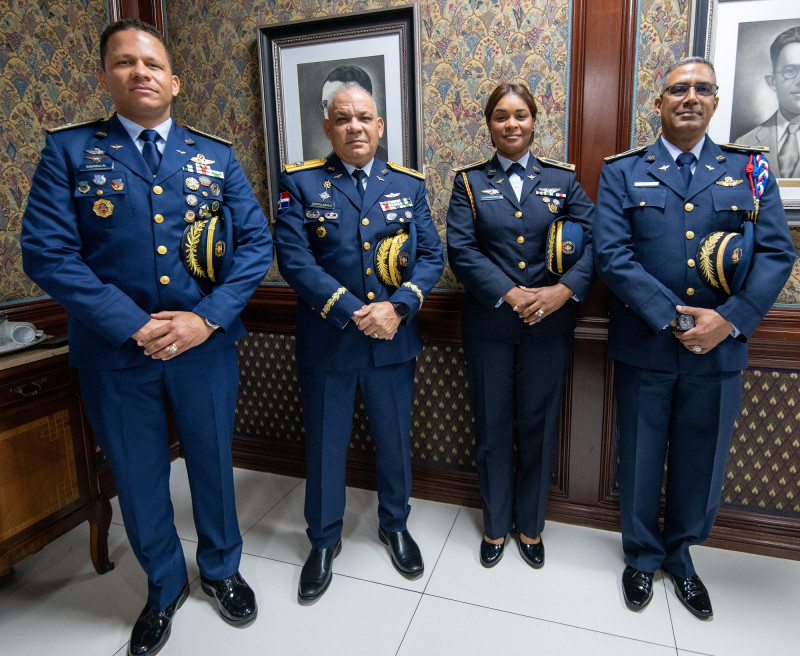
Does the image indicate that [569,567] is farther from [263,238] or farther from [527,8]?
[527,8]

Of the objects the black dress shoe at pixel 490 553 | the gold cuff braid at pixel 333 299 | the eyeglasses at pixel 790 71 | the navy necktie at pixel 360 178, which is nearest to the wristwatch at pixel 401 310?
the gold cuff braid at pixel 333 299

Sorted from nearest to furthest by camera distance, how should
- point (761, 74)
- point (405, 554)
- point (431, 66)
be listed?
point (761, 74) → point (405, 554) → point (431, 66)

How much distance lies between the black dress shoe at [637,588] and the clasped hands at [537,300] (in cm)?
103

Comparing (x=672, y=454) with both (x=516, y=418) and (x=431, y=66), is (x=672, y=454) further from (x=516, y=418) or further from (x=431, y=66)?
(x=431, y=66)

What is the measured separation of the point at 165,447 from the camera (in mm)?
1904

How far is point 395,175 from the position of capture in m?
2.11

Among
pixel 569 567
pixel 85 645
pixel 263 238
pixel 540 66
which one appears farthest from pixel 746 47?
pixel 85 645

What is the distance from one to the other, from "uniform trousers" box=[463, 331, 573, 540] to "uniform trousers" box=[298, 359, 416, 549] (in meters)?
0.30

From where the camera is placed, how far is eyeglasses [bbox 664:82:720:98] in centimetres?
180

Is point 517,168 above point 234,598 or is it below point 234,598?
above

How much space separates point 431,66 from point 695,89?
3.71ft

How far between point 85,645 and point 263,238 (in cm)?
149

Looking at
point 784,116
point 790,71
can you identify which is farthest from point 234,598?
point 790,71

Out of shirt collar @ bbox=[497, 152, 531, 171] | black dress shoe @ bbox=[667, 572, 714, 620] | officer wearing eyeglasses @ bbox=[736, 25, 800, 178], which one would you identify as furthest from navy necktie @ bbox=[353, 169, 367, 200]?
black dress shoe @ bbox=[667, 572, 714, 620]
